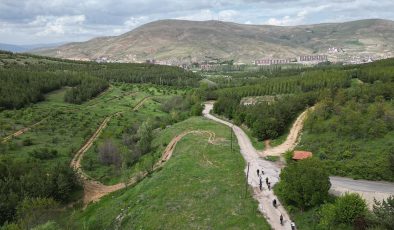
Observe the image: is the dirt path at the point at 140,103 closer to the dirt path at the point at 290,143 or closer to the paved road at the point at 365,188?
the dirt path at the point at 290,143

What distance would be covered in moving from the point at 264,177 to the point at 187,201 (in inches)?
622

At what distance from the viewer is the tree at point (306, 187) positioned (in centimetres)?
4803

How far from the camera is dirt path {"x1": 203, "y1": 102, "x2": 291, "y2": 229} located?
4760 centimetres

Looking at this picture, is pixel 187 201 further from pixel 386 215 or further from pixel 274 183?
pixel 386 215

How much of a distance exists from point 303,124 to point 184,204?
5104cm

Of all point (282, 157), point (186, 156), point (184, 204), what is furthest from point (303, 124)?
point (184, 204)

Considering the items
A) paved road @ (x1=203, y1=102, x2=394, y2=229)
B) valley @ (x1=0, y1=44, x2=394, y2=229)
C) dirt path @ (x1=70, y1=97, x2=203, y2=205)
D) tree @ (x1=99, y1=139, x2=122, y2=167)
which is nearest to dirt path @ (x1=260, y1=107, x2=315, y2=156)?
valley @ (x1=0, y1=44, x2=394, y2=229)

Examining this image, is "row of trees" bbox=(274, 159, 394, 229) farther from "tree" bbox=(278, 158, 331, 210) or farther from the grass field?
the grass field

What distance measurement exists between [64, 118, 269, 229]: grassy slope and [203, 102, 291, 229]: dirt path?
1.36 m

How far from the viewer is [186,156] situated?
7894cm

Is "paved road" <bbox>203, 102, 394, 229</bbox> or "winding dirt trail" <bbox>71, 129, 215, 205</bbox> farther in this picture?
"winding dirt trail" <bbox>71, 129, 215, 205</bbox>

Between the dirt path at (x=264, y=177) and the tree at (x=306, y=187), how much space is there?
2.47 meters

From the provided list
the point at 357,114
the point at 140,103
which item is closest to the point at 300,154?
the point at 357,114

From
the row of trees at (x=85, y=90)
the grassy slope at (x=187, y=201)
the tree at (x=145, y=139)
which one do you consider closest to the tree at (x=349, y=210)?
the grassy slope at (x=187, y=201)
